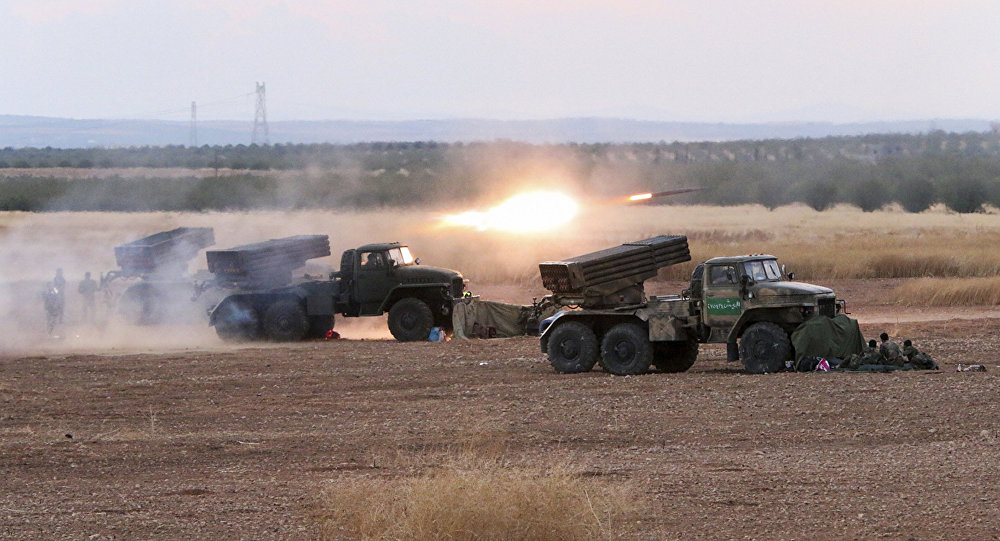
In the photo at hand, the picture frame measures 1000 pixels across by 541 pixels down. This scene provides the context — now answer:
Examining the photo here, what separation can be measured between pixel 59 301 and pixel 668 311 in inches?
681

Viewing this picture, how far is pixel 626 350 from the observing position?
2183cm

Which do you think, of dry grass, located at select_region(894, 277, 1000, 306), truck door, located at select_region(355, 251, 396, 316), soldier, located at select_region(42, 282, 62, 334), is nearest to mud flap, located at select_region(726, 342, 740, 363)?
truck door, located at select_region(355, 251, 396, 316)

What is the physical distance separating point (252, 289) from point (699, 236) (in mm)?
28548

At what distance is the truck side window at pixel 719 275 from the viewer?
69.3ft

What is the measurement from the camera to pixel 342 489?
1259cm

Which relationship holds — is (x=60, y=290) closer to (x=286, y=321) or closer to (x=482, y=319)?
(x=286, y=321)

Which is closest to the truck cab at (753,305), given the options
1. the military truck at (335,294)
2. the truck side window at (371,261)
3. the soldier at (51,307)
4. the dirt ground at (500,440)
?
the dirt ground at (500,440)

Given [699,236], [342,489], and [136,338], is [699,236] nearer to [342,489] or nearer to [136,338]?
[136,338]

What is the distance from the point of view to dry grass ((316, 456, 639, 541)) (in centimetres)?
1048

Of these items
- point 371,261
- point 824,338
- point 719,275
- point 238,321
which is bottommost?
point 238,321

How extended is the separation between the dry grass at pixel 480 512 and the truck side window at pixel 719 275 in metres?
9.86

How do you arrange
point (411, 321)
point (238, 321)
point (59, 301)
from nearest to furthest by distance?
point (411, 321) < point (238, 321) < point (59, 301)

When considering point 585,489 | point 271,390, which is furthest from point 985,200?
point 585,489

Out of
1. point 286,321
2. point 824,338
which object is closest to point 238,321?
point 286,321
